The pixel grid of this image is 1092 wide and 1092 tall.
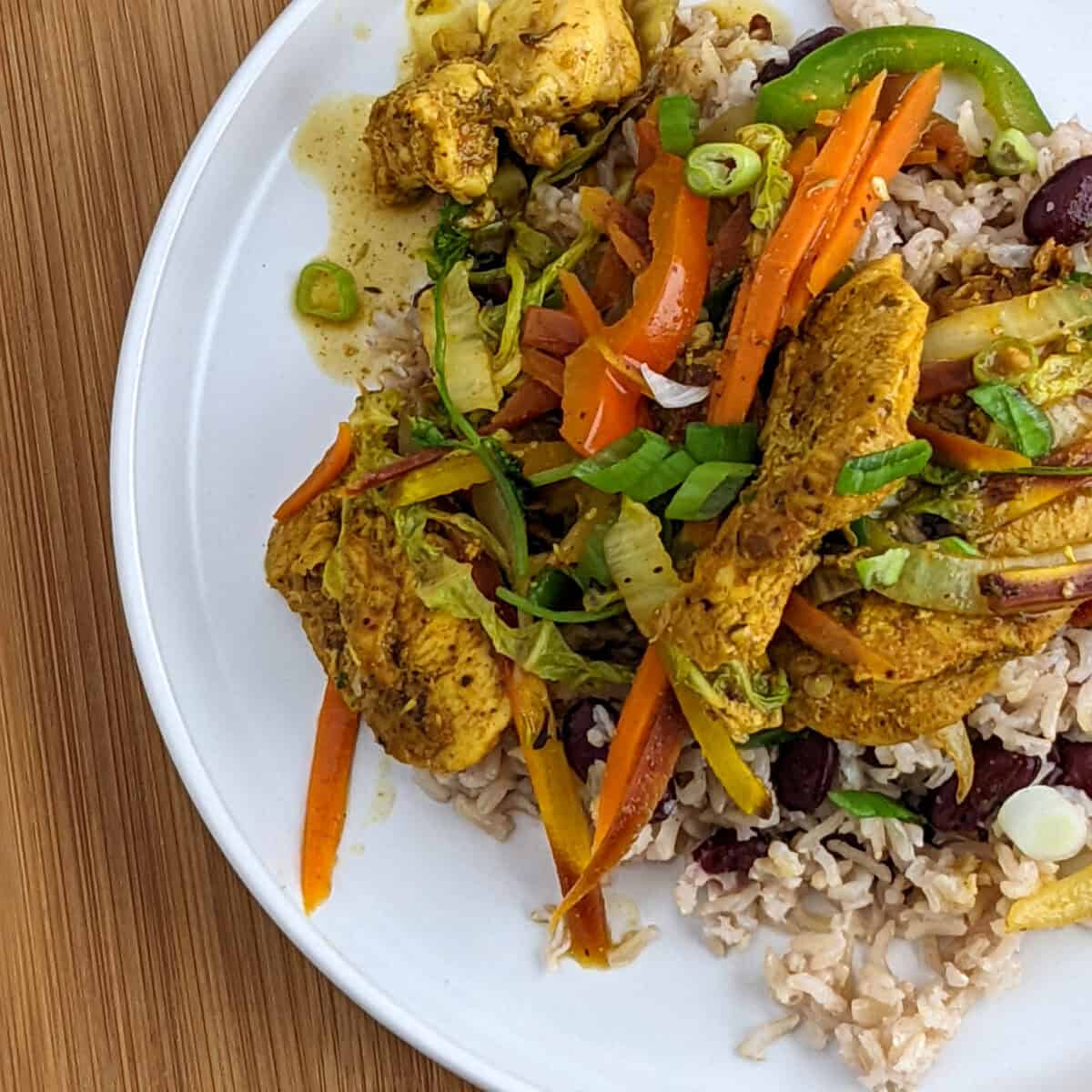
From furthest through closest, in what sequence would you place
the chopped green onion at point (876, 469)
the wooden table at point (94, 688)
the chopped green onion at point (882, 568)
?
the wooden table at point (94, 688) → the chopped green onion at point (882, 568) → the chopped green onion at point (876, 469)

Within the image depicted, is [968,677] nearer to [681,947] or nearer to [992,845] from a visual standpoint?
[992,845]

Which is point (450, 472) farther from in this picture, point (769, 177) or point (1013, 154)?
point (1013, 154)

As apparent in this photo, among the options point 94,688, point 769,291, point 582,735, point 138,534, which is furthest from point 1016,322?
point 94,688

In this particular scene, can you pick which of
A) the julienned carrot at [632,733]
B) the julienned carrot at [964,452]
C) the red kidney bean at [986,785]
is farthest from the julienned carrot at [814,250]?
the red kidney bean at [986,785]

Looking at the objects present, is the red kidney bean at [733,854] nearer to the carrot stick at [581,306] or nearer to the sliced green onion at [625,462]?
the sliced green onion at [625,462]

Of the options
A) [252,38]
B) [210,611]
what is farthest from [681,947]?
[252,38]

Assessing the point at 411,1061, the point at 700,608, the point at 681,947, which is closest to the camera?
the point at 700,608

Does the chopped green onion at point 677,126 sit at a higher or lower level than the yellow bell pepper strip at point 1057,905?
higher
